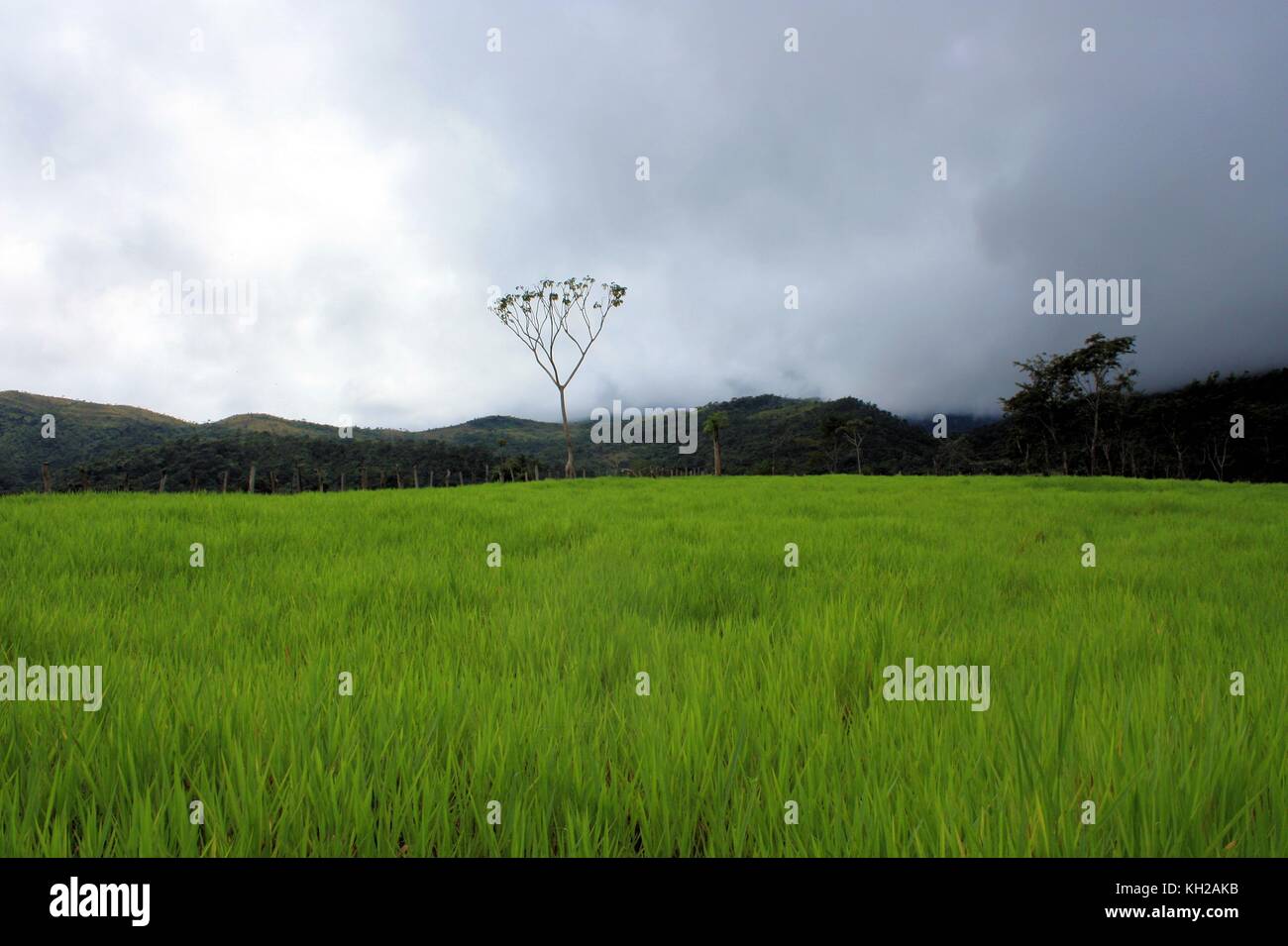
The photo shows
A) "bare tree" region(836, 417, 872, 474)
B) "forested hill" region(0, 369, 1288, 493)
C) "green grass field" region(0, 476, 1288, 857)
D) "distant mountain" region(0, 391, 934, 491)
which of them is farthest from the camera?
"distant mountain" region(0, 391, 934, 491)

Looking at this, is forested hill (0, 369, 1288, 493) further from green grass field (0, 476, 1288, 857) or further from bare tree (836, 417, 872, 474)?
green grass field (0, 476, 1288, 857)

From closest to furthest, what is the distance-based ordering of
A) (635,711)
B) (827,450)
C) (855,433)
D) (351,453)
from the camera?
1. (635,711)
2. (855,433)
3. (827,450)
4. (351,453)

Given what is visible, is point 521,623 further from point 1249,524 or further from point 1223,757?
point 1249,524

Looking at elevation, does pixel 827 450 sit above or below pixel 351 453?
below

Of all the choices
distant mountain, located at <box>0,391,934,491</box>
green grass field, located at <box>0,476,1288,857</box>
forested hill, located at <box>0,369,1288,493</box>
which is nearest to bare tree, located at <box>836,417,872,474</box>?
forested hill, located at <box>0,369,1288,493</box>

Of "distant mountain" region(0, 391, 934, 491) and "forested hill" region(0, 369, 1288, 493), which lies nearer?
"forested hill" region(0, 369, 1288, 493)

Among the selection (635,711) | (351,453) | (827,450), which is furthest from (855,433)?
(351,453)

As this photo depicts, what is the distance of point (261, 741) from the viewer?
1560mm

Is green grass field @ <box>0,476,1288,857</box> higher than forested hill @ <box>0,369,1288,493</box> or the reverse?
the reverse

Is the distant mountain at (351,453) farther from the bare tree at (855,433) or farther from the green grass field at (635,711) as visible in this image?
the green grass field at (635,711)

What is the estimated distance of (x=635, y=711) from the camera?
1756 millimetres

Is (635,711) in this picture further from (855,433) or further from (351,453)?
(351,453)

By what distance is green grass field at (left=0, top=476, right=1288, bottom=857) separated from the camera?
4.07ft
